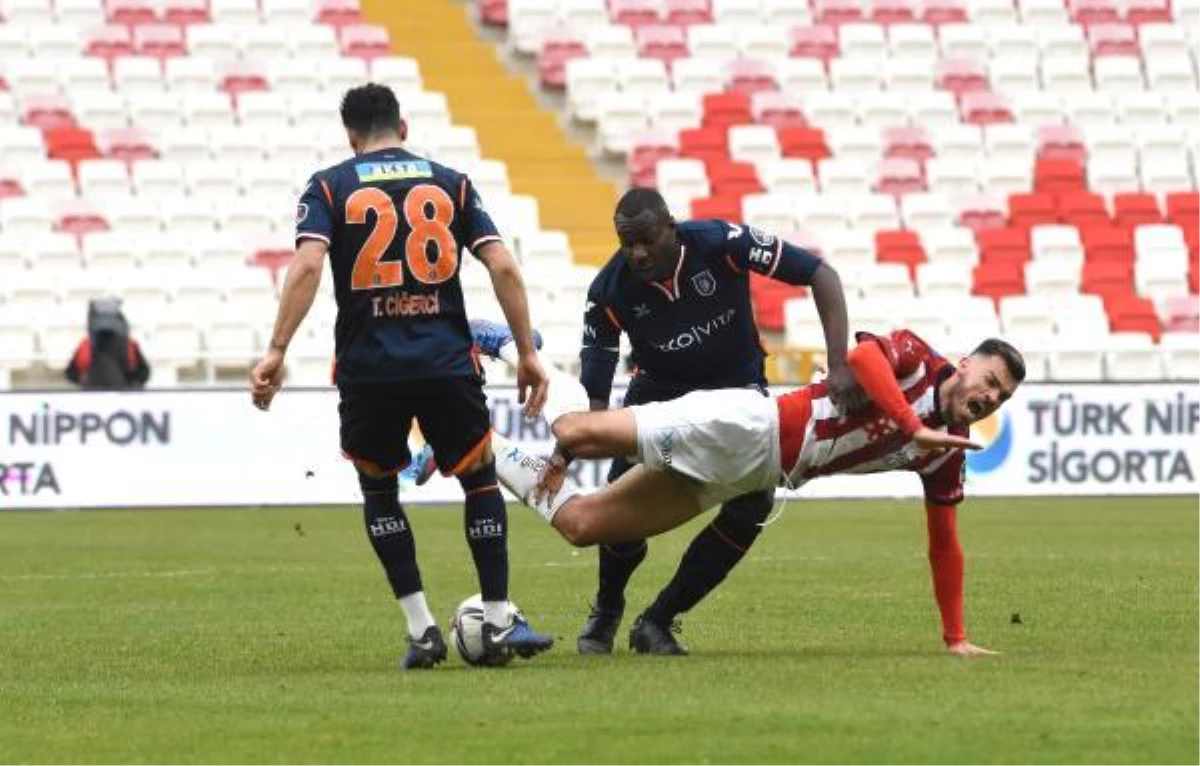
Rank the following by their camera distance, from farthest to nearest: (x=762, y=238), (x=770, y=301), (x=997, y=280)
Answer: (x=997, y=280)
(x=770, y=301)
(x=762, y=238)

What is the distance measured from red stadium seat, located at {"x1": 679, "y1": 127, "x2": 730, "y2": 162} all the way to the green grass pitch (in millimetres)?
14613

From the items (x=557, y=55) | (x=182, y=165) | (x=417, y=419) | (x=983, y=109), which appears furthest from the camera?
(x=983, y=109)

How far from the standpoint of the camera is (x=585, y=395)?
1138 cm

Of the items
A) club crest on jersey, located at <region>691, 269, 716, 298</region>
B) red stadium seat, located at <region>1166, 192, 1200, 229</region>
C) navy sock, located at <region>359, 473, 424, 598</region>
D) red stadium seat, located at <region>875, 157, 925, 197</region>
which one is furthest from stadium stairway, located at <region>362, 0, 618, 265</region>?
navy sock, located at <region>359, 473, 424, 598</region>

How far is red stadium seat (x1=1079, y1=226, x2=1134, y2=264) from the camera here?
33.3 metres

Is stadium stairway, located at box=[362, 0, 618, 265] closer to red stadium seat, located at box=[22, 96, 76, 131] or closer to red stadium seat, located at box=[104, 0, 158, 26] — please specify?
red stadium seat, located at box=[104, 0, 158, 26]

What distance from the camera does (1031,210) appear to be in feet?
112

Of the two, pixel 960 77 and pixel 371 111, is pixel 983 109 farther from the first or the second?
pixel 371 111

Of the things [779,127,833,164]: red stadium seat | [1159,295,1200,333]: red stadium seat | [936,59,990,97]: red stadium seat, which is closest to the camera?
[1159,295,1200,333]: red stadium seat

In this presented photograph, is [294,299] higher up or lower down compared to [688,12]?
lower down

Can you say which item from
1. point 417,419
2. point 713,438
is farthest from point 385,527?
point 713,438

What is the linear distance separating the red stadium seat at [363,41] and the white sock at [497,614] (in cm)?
2427

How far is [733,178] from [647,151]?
4.33 ft

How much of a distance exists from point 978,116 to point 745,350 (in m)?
25.2
